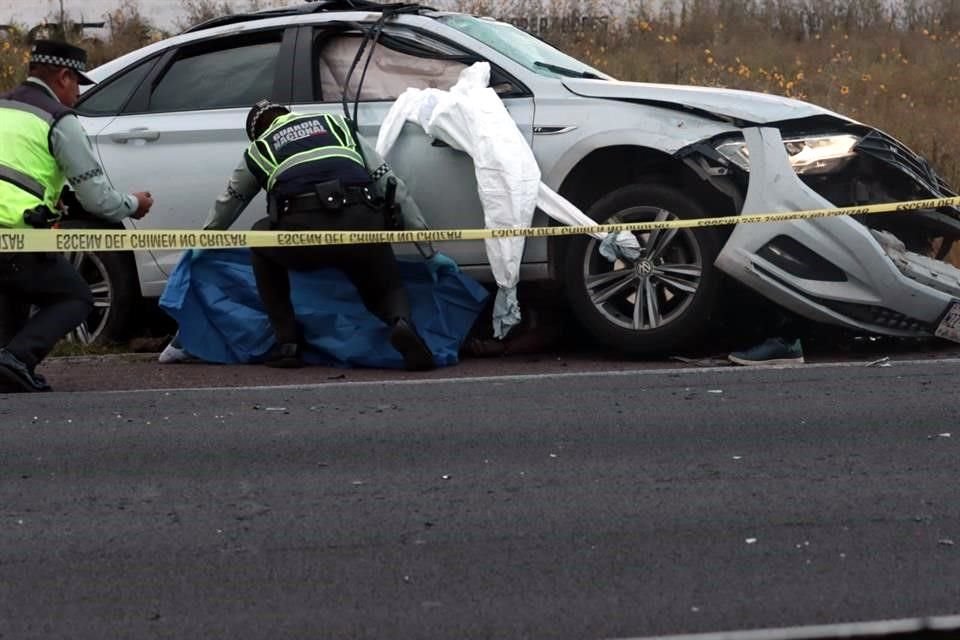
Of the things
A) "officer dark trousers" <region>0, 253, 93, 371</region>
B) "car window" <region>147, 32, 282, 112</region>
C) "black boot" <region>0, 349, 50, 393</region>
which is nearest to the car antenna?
"car window" <region>147, 32, 282, 112</region>

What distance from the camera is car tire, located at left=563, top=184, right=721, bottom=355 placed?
27.9 ft

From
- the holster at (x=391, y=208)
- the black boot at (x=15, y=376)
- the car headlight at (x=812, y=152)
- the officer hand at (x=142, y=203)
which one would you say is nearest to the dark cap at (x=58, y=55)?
the officer hand at (x=142, y=203)

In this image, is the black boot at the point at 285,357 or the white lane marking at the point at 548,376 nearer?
the white lane marking at the point at 548,376

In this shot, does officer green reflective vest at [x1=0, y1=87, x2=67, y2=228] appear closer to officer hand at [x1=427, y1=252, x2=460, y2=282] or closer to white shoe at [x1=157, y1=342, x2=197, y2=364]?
white shoe at [x1=157, y1=342, x2=197, y2=364]

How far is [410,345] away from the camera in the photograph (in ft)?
27.7

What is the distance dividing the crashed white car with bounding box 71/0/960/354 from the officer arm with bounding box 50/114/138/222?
1.08 m

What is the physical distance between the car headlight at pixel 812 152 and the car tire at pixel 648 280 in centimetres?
32

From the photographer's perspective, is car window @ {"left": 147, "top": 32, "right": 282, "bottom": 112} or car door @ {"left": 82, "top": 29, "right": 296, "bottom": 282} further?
car window @ {"left": 147, "top": 32, "right": 282, "bottom": 112}

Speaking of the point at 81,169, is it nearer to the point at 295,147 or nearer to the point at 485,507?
the point at 295,147

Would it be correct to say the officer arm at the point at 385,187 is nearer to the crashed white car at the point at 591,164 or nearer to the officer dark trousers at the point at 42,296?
the crashed white car at the point at 591,164

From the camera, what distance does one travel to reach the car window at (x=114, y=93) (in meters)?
9.43

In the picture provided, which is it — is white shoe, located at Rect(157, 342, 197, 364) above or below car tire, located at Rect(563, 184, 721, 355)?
below

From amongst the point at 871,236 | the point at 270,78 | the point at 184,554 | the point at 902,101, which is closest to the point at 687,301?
the point at 871,236

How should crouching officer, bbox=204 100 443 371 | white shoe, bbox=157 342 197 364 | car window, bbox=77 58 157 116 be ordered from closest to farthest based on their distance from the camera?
crouching officer, bbox=204 100 443 371, white shoe, bbox=157 342 197 364, car window, bbox=77 58 157 116
